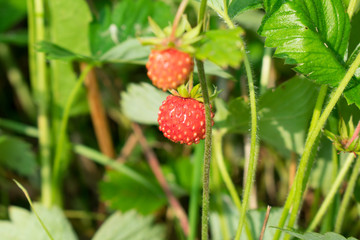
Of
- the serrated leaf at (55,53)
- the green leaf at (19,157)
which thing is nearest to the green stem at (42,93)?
the green leaf at (19,157)

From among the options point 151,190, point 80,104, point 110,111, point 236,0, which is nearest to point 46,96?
point 80,104

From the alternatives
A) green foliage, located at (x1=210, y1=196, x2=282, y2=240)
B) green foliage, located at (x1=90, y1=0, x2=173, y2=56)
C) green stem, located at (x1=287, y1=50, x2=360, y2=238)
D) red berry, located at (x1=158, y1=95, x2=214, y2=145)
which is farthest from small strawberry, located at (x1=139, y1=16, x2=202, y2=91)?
green foliage, located at (x1=90, y1=0, x2=173, y2=56)

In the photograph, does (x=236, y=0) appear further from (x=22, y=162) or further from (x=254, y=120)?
(x=22, y=162)

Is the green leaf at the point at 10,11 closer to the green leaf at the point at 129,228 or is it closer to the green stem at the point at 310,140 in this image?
the green leaf at the point at 129,228

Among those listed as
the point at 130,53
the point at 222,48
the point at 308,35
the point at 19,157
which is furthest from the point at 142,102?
the point at 222,48

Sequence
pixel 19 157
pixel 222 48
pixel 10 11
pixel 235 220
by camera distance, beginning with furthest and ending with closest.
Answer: pixel 10 11, pixel 19 157, pixel 235 220, pixel 222 48

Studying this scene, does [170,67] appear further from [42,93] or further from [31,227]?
[42,93]

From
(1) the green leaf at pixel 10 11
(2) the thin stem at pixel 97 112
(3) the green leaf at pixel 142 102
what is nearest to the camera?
(3) the green leaf at pixel 142 102
